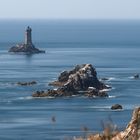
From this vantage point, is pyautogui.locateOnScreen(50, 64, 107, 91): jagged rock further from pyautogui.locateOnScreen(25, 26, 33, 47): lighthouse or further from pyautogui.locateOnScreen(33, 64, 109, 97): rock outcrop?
pyautogui.locateOnScreen(25, 26, 33, 47): lighthouse

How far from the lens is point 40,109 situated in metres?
82.7

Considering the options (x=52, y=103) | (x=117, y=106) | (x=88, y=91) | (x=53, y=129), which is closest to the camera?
(x=53, y=129)

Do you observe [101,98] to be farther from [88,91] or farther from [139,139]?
[139,139]

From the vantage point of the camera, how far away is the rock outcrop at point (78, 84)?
9481cm

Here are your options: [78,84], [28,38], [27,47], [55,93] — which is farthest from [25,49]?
[55,93]

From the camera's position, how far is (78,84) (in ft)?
325

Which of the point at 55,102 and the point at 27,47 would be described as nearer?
the point at 55,102

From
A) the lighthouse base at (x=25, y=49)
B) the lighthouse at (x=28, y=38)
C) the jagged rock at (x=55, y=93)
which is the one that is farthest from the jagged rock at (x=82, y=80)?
the lighthouse base at (x=25, y=49)

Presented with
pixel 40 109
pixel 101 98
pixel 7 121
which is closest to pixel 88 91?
pixel 101 98

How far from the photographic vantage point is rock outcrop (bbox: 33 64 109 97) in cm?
9481

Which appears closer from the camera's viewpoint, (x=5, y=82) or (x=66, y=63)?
(x=5, y=82)

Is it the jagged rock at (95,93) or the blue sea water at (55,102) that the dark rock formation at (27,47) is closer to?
the blue sea water at (55,102)

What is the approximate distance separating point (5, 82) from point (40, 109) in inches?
1122

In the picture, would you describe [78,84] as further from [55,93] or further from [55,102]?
[55,102]
